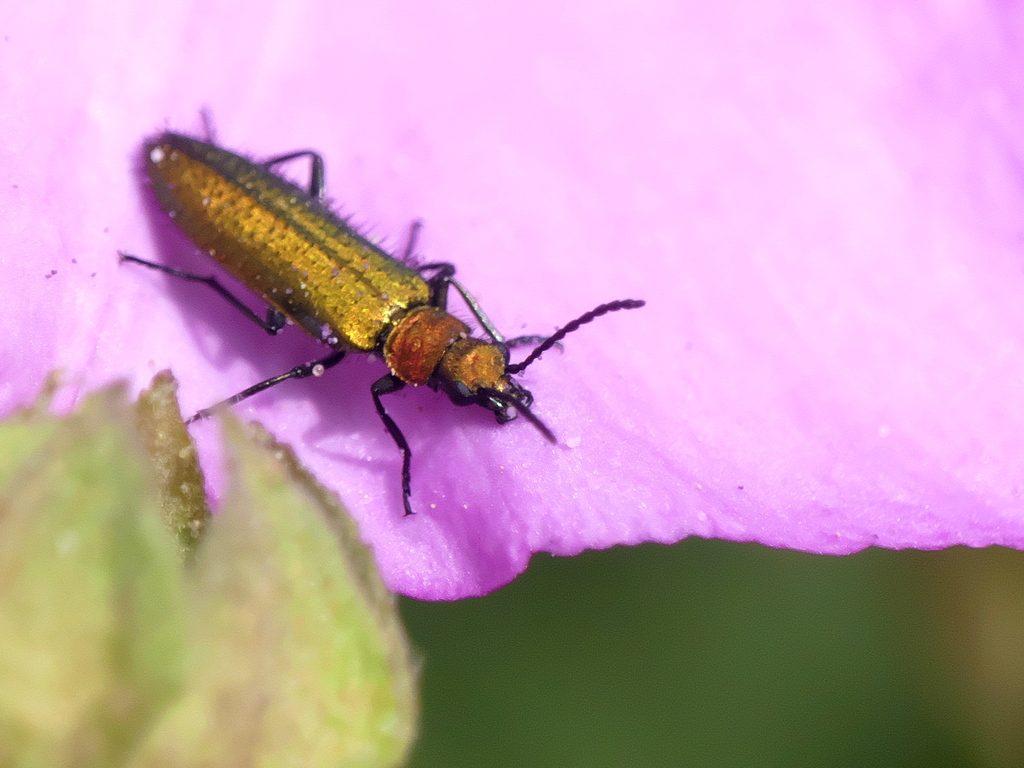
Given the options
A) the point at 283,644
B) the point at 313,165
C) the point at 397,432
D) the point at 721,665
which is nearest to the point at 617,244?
the point at 397,432

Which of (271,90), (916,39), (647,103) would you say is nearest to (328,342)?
(271,90)

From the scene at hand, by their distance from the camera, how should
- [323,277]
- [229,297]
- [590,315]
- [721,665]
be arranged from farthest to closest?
[721,665], [323,277], [229,297], [590,315]

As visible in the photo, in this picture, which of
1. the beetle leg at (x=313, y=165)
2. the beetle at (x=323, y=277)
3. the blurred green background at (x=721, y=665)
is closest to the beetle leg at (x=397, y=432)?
the beetle at (x=323, y=277)

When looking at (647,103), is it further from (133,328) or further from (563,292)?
(133,328)

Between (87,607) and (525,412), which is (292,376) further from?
(87,607)

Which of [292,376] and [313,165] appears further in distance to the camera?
[313,165]

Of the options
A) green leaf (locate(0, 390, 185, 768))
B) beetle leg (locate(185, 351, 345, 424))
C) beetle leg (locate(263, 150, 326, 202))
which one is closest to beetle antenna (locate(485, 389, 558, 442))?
beetle leg (locate(185, 351, 345, 424))
